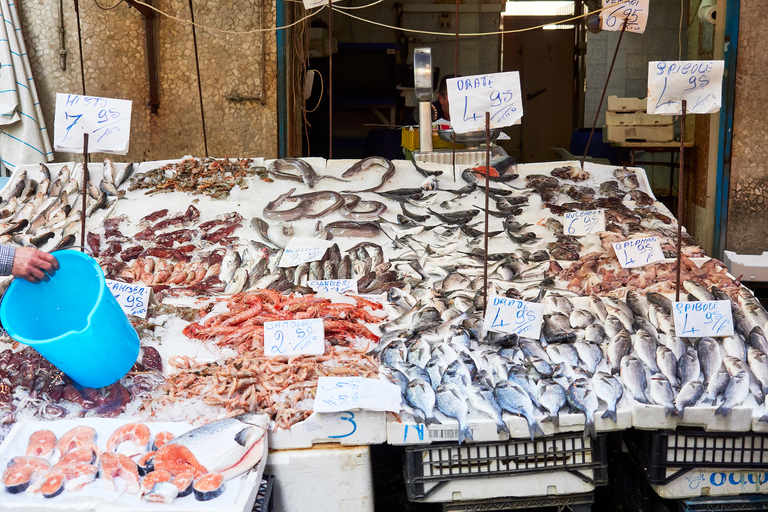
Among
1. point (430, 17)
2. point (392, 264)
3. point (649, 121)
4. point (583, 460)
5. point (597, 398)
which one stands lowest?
point (583, 460)

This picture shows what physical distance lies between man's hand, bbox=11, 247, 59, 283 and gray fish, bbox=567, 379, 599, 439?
2.03m

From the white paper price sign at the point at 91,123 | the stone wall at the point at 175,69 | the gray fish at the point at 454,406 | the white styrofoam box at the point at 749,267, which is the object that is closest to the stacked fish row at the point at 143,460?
the gray fish at the point at 454,406

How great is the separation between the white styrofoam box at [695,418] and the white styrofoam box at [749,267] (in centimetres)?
265

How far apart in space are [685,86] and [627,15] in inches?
55.4

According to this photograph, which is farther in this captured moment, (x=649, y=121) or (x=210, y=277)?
(x=649, y=121)

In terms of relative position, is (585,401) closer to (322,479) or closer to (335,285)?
(322,479)

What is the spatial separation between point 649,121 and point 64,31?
5.42 metres

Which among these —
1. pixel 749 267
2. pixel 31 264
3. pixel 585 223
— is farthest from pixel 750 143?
pixel 31 264

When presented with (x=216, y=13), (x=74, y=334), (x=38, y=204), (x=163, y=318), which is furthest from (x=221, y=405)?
(x=216, y=13)

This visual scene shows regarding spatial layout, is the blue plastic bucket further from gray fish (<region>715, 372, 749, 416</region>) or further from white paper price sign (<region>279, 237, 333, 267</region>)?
gray fish (<region>715, 372, 749, 416</region>)

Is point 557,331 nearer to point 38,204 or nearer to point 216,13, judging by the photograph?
point 38,204

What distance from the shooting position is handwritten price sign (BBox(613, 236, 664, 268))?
11.6 ft

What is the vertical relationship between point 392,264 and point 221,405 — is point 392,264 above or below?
above

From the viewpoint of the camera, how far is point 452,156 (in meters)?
4.79
